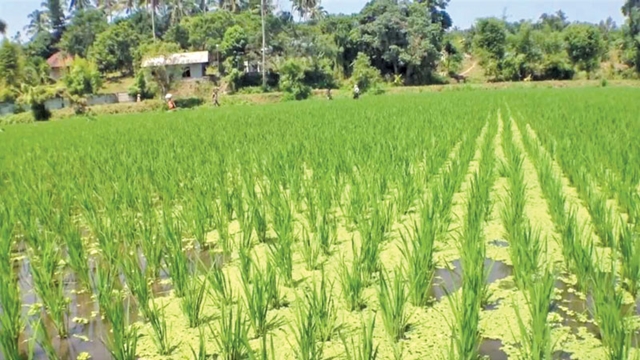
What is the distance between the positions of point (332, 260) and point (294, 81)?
2553 cm

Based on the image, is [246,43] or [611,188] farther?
[246,43]

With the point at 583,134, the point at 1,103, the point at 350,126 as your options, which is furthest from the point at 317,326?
A: the point at 1,103

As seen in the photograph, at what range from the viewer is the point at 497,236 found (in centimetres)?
377

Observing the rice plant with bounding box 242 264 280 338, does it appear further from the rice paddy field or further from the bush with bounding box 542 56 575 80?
the bush with bounding box 542 56 575 80

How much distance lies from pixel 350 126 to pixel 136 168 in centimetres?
485

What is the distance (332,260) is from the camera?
3.50 meters

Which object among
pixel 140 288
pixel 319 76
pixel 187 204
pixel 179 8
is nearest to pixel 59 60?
pixel 179 8

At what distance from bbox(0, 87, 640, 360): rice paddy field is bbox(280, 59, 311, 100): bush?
21.1 m

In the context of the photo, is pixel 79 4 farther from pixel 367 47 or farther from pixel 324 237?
pixel 324 237

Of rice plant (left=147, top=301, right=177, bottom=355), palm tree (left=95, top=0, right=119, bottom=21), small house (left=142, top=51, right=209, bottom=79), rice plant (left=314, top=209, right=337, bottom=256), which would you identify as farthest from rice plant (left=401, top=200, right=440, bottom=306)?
palm tree (left=95, top=0, right=119, bottom=21)

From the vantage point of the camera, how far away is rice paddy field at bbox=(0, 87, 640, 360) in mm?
2287

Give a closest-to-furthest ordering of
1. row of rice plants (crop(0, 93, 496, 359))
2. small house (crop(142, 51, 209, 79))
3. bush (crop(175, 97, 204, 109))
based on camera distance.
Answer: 1. row of rice plants (crop(0, 93, 496, 359))
2. bush (crop(175, 97, 204, 109))
3. small house (crop(142, 51, 209, 79))

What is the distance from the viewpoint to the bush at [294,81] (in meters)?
27.7

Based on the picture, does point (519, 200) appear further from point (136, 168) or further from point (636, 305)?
point (136, 168)
